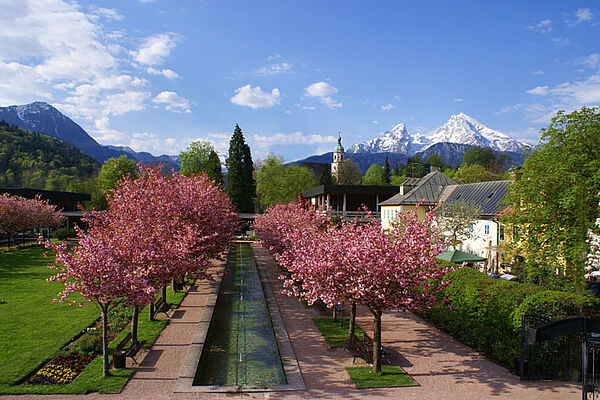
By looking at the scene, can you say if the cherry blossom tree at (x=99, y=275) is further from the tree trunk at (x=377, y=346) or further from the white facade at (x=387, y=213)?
the white facade at (x=387, y=213)

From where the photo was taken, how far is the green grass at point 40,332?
10.9 m

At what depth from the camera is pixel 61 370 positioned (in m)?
11.8

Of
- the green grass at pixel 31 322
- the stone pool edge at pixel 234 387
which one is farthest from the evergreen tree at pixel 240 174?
the stone pool edge at pixel 234 387

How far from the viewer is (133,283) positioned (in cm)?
1150

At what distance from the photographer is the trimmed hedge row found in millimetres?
12070

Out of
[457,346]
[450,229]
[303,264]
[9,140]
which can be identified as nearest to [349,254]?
[303,264]

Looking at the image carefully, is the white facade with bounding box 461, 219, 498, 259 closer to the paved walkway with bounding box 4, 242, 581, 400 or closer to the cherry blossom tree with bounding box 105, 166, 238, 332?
the paved walkway with bounding box 4, 242, 581, 400

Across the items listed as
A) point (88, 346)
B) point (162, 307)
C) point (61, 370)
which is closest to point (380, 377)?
point (61, 370)

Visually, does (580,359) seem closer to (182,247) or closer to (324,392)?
(324,392)

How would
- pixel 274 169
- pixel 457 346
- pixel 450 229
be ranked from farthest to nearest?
pixel 274 169, pixel 450 229, pixel 457 346

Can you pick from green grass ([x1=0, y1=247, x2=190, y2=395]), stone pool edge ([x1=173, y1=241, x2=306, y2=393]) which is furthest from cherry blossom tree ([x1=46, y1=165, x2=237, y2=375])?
stone pool edge ([x1=173, y1=241, x2=306, y2=393])

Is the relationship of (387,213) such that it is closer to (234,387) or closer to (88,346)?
(88,346)

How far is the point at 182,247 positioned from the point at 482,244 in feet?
87.5

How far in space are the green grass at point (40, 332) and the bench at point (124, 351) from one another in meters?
0.28
